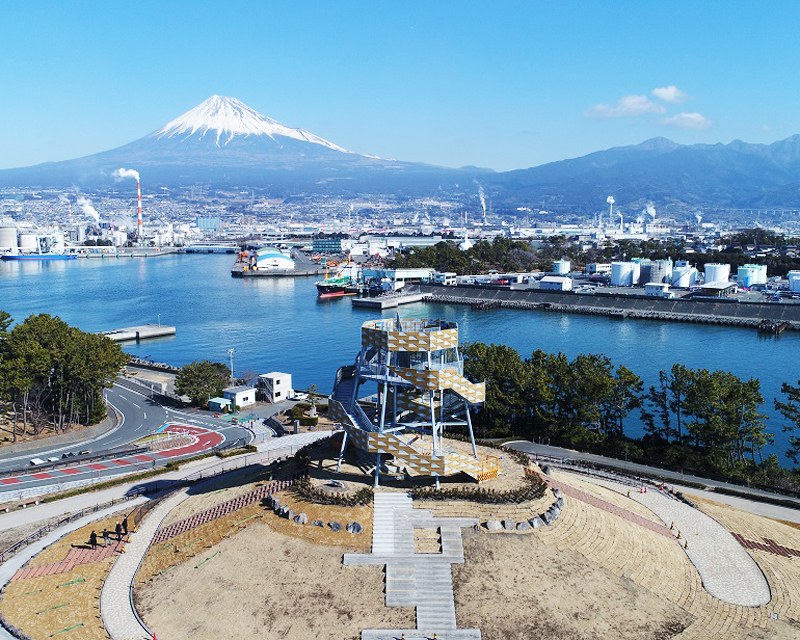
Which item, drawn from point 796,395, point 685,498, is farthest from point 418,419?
point 796,395

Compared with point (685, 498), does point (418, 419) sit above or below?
above

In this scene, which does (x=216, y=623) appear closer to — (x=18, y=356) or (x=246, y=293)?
(x=18, y=356)

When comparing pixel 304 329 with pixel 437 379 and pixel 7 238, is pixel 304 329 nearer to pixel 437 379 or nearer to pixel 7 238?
pixel 437 379

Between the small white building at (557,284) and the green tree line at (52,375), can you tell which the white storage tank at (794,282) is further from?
the green tree line at (52,375)

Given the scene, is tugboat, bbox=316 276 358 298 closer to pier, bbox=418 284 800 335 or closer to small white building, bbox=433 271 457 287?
pier, bbox=418 284 800 335

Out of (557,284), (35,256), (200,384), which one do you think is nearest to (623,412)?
(200,384)

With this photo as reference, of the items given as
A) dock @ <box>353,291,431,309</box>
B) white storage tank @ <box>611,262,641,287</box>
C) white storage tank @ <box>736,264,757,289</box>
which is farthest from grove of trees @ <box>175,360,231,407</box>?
white storage tank @ <box>736,264,757,289</box>
